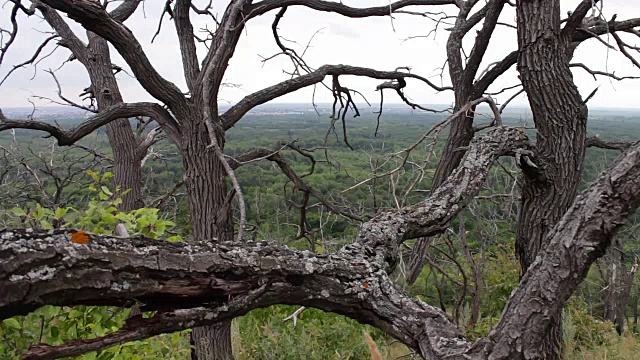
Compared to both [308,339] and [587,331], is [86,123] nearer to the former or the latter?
[308,339]

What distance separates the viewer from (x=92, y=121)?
12.6ft

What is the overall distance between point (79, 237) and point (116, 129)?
521cm

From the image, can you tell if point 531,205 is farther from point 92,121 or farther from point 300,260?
point 92,121

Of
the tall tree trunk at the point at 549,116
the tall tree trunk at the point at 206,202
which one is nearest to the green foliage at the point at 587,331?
the tall tree trunk at the point at 549,116

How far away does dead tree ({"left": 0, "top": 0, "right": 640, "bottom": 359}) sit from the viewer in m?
1.12

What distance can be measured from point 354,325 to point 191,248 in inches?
169

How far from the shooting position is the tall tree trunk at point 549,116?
2932mm

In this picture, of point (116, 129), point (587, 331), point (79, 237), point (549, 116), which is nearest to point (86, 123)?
point (116, 129)

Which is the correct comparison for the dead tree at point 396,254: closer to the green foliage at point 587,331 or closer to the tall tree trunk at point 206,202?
the tall tree trunk at point 206,202

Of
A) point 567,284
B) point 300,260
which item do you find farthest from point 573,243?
point 300,260

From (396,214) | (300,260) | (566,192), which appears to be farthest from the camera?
(566,192)

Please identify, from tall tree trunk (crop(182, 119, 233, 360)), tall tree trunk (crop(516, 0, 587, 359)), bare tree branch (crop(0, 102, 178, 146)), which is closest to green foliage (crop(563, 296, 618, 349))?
tall tree trunk (crop(516, 0, 587, 359))

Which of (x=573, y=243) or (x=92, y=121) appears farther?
(x=92, y=121)

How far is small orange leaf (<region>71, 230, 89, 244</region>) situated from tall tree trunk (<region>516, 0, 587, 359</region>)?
8.73ft
